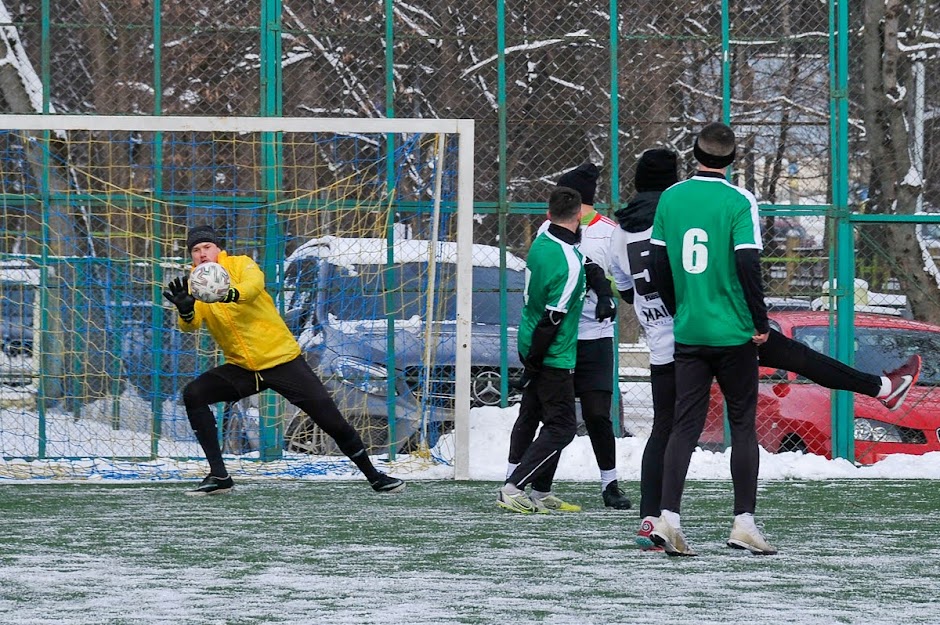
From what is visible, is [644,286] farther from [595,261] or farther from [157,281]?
[157,281]

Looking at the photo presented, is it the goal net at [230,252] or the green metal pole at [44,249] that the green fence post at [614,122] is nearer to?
the goal net at [230,252]

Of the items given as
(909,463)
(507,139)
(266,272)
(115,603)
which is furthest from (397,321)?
(115,603)

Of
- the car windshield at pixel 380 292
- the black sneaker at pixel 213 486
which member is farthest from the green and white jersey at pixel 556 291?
the car windshield at pixel 380 292

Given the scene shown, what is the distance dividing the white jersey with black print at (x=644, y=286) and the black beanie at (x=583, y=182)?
107 centimetres

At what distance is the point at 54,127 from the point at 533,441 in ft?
12.1

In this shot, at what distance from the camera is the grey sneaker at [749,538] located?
20.4 ft

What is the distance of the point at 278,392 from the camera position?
871 cm

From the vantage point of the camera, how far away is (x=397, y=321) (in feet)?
36.0

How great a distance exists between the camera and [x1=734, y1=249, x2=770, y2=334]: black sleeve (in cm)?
602

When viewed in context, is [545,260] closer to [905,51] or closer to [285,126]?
[285,126]

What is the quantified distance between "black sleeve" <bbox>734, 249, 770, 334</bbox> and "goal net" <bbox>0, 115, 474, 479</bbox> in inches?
179

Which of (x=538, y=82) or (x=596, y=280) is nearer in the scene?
(x=596, y=280)

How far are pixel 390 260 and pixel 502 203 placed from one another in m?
1.05

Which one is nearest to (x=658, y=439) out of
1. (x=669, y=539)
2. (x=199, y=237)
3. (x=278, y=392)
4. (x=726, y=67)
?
(x=669, y=539)
